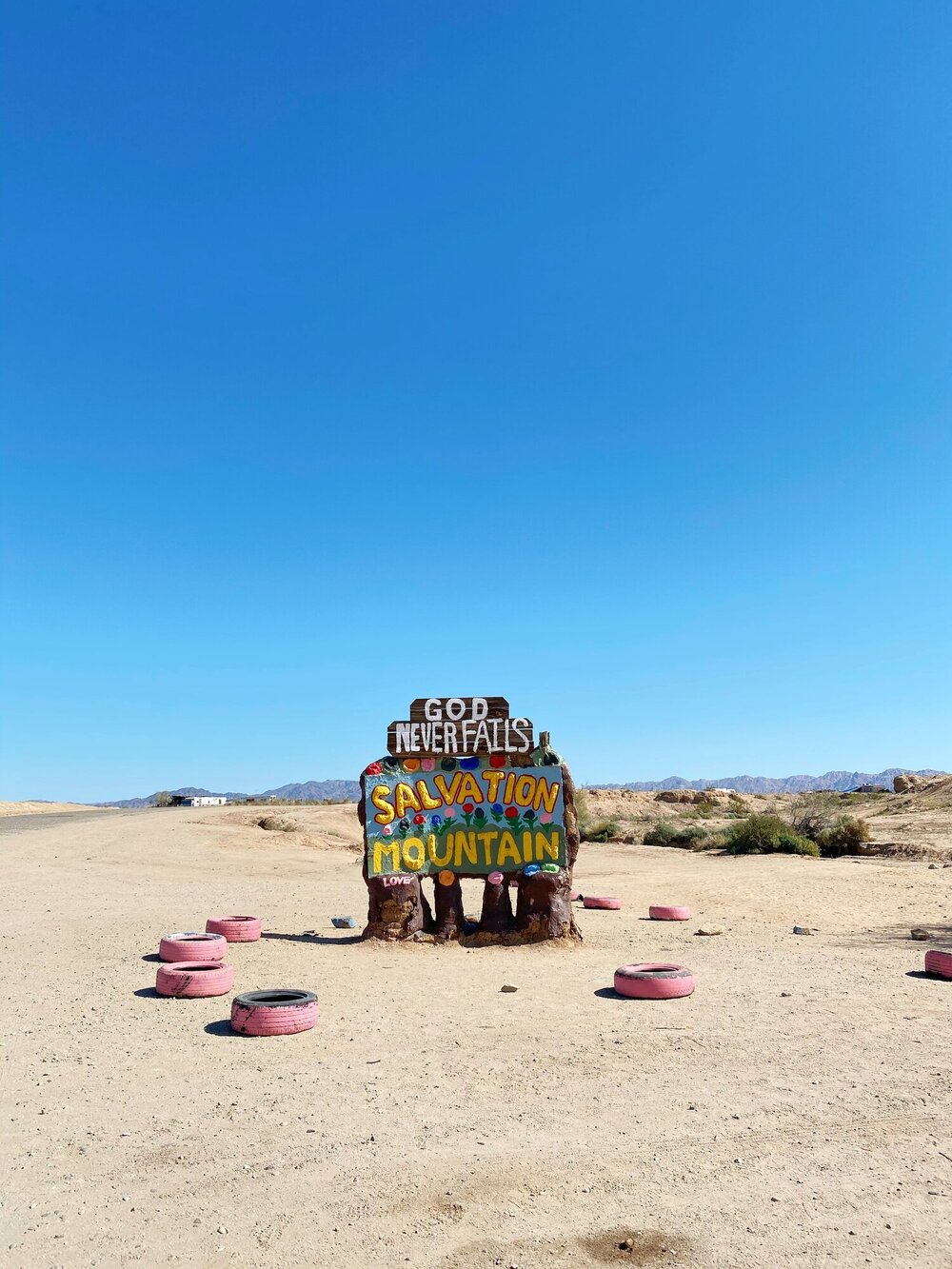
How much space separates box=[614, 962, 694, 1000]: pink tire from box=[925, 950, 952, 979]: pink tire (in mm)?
3373

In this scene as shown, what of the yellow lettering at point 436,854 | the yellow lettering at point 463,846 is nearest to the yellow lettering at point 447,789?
the yellow lettering at point 463,846

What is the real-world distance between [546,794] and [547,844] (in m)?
0.77

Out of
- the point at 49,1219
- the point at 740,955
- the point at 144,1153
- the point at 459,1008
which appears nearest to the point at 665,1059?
the point at 459,1008

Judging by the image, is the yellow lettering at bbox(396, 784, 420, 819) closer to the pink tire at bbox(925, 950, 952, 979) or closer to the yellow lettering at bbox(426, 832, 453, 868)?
the yellow lettering at bbox(426, 832, 453, 868)

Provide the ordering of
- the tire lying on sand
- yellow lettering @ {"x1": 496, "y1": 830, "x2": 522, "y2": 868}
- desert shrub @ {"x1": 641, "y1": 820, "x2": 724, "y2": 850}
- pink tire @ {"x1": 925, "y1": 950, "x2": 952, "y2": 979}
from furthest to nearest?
desert shrub @ {"x1": 641, "y1": 820, "x2": 724, "y2": 850}
yellow lettering @ {"x1": 496, "y1": 830, "x2": 522, "y2": 868}
pink tire @ {"x1": 925, "y1": 950, "x2": 952, "y2": 979}
the tire lying on sand

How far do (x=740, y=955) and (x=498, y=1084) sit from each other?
23.1ft

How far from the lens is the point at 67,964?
11.7 meters

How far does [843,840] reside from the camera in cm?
3125

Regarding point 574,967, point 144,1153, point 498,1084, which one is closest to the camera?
point 144,1153

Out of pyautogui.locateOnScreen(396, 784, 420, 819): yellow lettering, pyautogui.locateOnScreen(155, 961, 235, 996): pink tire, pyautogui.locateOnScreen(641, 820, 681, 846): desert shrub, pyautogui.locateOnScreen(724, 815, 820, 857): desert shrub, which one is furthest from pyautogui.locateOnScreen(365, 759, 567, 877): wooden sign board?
pyautogui.locateOnScreen(641, 820, 681, 846): desert shrub

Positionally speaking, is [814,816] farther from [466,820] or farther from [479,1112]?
[479,1112]

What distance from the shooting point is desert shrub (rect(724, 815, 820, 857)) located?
3108 cm

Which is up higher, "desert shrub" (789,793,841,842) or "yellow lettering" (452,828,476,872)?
"yellow lettering" (452,828,476,872)

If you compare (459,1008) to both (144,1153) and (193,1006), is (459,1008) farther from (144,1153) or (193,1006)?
(144,1153)
